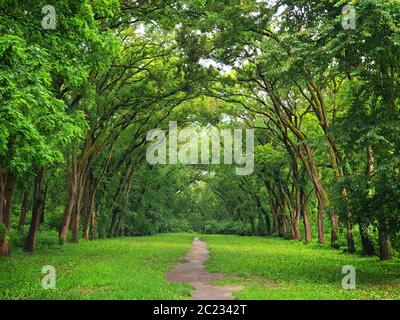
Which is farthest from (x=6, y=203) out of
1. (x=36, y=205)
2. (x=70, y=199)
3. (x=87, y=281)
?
(x=87, y=281)

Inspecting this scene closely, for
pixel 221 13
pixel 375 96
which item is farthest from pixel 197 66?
pixel 375 96

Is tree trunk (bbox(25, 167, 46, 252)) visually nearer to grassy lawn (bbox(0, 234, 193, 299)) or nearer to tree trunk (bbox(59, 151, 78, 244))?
grassy lawn (bbox(0, 234, 193, 299))

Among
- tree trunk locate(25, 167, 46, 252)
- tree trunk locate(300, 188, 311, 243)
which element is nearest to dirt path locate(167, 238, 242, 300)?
tree trunk locate(25, 167, 46, 252)

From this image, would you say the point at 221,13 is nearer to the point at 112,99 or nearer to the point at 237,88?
the point at 112,99

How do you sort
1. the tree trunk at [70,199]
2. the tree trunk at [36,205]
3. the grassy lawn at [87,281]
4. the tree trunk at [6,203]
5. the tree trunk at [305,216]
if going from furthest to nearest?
the tree trunk at [305,216] → the tree trunk at [70,199] → the tree trunk at [36,205] → the tree trunk at [6,203] → the grassy lawn at [87,281]

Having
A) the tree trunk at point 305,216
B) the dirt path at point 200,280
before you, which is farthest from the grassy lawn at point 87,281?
the tree trunk at point 305,216

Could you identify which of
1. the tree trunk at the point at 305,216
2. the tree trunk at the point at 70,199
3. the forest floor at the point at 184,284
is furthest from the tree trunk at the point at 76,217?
the tree trunk at the point at 305,216

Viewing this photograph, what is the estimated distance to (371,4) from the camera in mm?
10203

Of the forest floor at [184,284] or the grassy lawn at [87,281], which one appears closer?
the grassy lawn at [87,281]

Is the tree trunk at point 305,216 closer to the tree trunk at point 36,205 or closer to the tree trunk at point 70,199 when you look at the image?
the tree trunk at point 70,199

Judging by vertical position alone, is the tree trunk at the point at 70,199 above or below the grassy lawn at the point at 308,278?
above

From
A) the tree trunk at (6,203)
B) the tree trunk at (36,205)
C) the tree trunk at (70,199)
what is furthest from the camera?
the tree trunk at (70,199)

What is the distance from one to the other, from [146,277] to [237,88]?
706 inches

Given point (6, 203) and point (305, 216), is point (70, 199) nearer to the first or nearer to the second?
point (6, 203)
